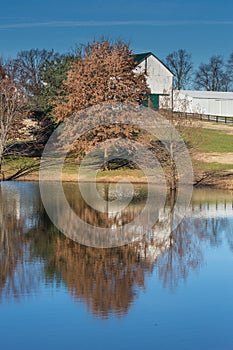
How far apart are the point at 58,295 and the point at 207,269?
481cm

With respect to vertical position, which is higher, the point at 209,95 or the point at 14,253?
the point at 209,95

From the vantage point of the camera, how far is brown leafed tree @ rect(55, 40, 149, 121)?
38188mm

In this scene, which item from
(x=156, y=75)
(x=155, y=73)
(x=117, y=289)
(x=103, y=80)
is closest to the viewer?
(x=117, y=289)

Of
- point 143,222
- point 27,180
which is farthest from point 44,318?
point 27,180

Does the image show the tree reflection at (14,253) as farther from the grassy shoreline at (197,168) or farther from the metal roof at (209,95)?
the metal roof at (209,95)

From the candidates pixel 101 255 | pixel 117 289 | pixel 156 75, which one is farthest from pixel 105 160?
pixel 156 75

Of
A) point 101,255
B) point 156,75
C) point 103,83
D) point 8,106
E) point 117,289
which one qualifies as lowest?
point 117,289

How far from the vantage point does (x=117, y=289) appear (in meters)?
15.1

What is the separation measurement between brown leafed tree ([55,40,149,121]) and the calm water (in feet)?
49.5

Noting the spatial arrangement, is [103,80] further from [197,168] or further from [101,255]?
[101,255]

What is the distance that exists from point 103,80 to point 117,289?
24.5 metres

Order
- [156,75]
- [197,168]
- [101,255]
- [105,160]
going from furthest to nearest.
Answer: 1. [156,75]
2. [105,160]
3. [197,168]
4. [101,255]

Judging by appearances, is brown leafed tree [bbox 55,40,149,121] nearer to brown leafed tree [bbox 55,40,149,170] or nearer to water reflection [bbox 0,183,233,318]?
brown leafed tree [bbox 55,40,149,170]

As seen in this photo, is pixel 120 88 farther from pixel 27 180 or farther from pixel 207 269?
pixel 207 269
